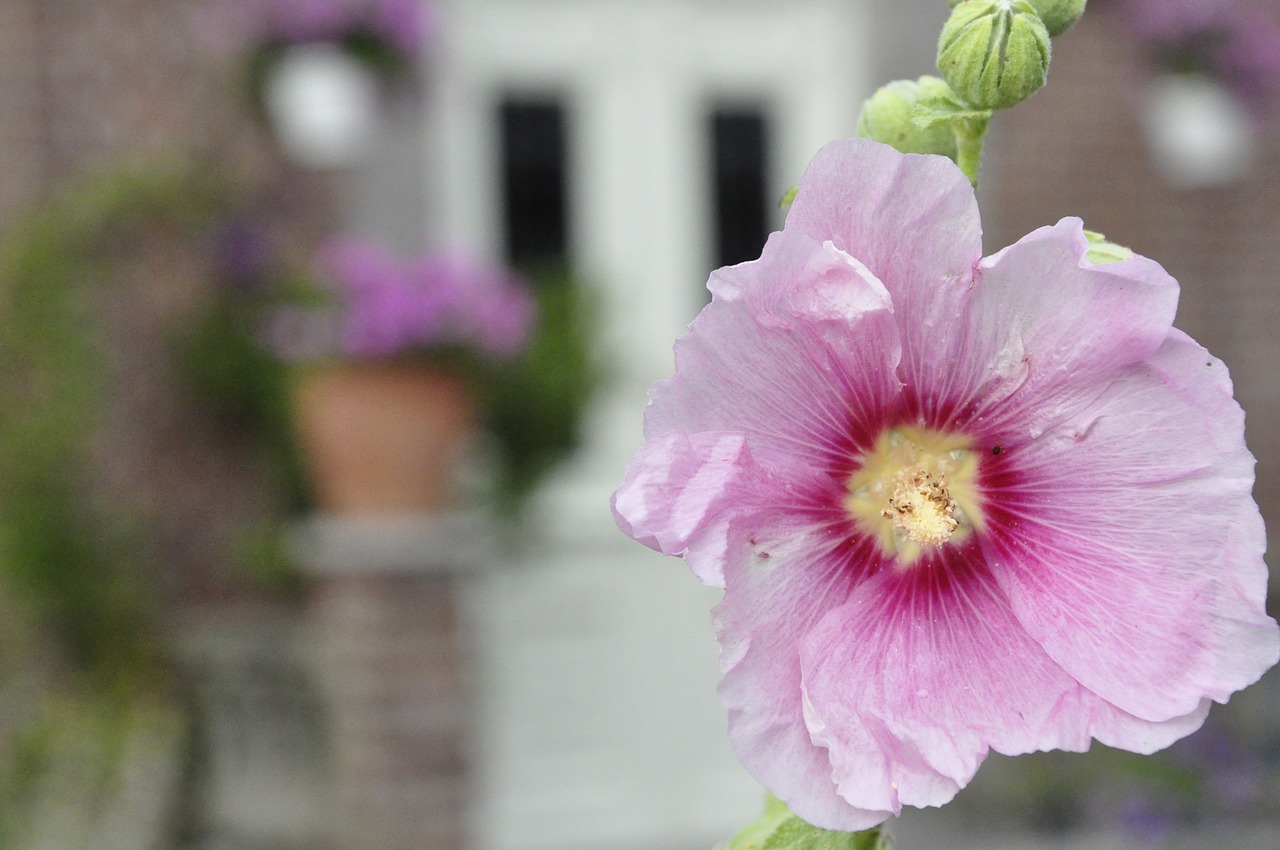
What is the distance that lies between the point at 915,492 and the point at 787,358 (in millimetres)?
108

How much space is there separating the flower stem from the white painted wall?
3.32 m

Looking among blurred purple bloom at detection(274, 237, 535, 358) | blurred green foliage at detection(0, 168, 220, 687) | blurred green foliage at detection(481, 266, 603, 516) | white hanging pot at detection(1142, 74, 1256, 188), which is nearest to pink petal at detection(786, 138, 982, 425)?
blurred purple bloom at detection(274, 237, 535, 358)

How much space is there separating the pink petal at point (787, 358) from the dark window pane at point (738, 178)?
154 inches

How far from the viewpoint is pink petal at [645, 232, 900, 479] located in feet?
1.72

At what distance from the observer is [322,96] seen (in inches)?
145

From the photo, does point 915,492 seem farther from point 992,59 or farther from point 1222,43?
point 1222,43

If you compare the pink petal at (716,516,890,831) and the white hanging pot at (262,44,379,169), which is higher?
the white hanging pot at (262,44,379,169)

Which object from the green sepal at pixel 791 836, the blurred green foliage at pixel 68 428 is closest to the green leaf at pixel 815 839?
the green sepal at pixel 791 836

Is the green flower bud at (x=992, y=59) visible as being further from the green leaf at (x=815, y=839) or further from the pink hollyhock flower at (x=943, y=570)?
the green leaf at (x=815, y=839)

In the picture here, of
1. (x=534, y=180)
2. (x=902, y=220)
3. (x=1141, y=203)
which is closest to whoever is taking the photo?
(x=902, y=220)

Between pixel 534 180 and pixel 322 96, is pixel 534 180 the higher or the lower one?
the lower one

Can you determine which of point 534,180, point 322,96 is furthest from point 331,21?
point 534,180

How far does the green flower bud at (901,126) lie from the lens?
625 millimetres

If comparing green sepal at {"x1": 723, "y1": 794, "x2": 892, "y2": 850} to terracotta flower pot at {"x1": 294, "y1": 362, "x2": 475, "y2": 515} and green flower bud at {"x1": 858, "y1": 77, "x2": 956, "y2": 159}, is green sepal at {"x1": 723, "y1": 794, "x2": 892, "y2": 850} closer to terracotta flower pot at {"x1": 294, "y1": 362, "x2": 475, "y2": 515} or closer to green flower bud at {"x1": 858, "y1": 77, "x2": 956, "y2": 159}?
green flower bud at {"x1": 858, "y1": 77, "x2": 956, "y2": 159}
